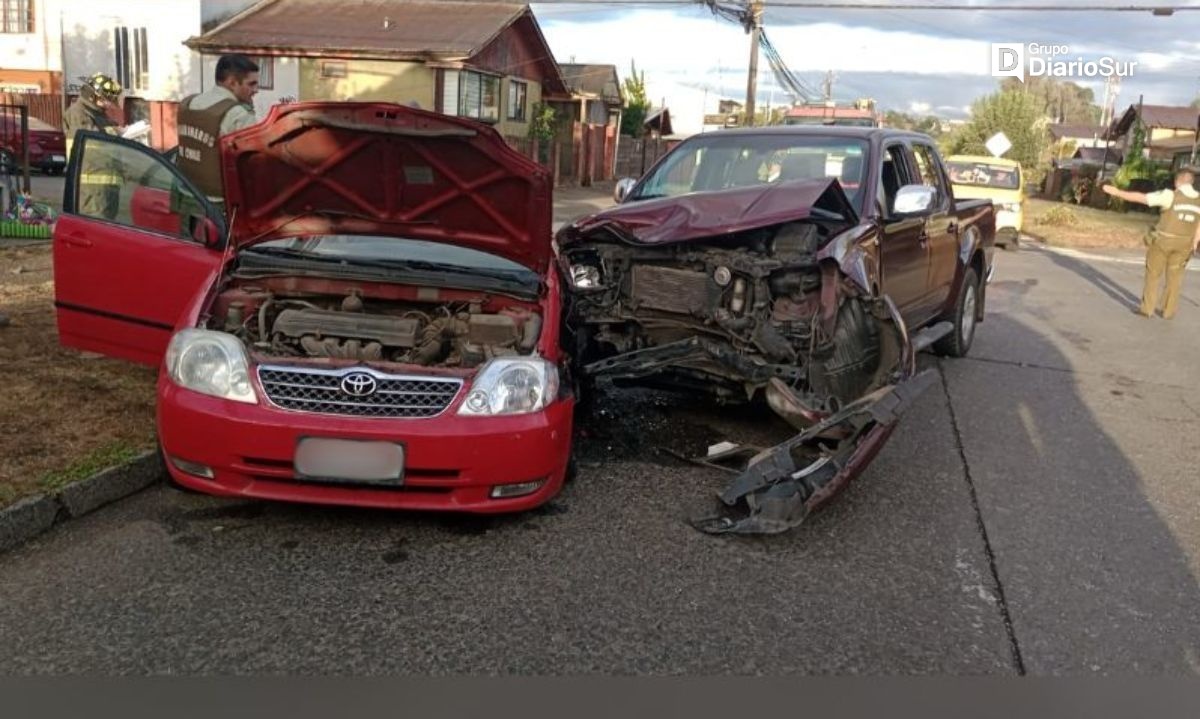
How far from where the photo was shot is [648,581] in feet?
12.6

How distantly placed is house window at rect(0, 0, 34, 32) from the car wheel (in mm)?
35632

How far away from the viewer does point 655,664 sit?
3203 mm

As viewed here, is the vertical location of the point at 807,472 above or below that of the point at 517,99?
below

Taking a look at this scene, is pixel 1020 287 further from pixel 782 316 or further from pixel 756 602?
pixel 756 602

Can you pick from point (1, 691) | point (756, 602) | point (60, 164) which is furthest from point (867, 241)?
point (60, 164)

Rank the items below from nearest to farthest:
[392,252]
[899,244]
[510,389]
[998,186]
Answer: [510,389] < [392,252] < [899,244] < [998,186]

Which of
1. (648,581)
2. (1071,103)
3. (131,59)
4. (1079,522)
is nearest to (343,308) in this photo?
(648,581)

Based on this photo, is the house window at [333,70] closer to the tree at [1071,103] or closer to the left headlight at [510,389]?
the left headlight at [510,389]

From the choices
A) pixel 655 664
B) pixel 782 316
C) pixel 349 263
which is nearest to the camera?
pixel 655 664

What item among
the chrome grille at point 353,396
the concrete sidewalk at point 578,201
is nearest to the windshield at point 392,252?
the chrome grille at point 353,396

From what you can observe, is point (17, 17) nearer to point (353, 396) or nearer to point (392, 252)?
point (392, 252)

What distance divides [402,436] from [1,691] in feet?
4.98

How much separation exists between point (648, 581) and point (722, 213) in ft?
7.61

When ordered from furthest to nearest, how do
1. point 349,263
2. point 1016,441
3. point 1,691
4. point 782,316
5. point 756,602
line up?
point 1016,441
point 782,316
point 349,263
point 756,602
point 1,691
